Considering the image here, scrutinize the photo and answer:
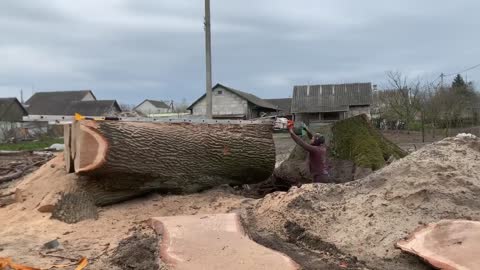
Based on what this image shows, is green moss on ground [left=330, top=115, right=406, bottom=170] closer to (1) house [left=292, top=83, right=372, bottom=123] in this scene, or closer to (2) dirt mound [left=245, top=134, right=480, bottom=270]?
(2) dirt mound [left=245, top=134, right=480, bottom=270]

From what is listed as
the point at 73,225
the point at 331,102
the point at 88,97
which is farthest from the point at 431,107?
the point at 88,97

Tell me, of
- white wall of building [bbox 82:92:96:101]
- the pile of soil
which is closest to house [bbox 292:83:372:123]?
white wall of building [bbox 82:92:96:101]

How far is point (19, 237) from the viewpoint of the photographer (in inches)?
232

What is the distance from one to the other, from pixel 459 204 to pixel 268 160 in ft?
12.7

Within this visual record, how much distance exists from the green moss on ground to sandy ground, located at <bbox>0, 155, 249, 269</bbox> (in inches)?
116

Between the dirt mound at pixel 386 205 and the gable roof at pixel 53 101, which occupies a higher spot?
the gable roof at pixel 53 101

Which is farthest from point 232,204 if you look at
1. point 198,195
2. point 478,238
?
point 478,238

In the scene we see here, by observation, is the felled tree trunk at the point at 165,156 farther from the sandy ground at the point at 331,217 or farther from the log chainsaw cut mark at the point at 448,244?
the log chainsaw cut mark at the point at 448,244

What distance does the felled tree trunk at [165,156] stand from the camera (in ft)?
22.5

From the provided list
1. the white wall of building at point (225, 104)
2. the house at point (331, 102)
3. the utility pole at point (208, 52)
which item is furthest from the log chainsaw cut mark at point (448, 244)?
the white wall of building at point (225, 104)

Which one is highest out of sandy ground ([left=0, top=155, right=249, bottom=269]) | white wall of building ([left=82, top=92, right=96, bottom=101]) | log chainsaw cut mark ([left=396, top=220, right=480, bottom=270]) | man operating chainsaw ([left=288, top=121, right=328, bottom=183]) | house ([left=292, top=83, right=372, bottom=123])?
white wall of building ([left=82, top=92, right=96, bottom=101])

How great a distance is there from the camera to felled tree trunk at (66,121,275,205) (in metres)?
6.85

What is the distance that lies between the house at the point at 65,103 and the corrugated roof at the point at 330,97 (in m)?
19.8

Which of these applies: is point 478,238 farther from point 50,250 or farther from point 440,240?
point 50,250
